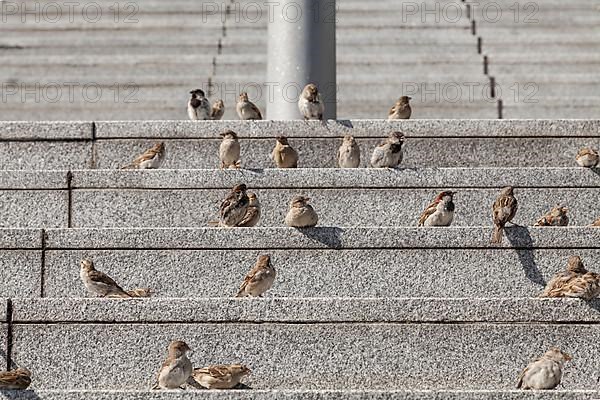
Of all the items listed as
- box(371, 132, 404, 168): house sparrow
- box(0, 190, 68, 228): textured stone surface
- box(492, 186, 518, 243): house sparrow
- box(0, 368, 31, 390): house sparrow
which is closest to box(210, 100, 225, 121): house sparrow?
box(371, 132, 404, 168): house sparrow

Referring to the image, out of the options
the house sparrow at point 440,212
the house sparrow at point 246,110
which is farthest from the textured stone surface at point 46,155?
the house sparrow at point 440,212

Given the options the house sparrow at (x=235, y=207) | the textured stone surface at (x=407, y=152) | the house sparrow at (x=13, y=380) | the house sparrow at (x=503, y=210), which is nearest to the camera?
the house sparrow at (x=13, y=380)

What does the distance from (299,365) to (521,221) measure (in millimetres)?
2240

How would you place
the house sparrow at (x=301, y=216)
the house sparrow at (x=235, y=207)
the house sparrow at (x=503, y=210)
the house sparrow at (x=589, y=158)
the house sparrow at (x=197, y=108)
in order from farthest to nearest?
1. the house sparrow at (x=197, y=108)
2. the house sparrow at (x=589, y=158)
3. the house sparrow at (x=235, y=207)
4. the house sparrow at (x=301, y=216)
5. the house sparrow at (x=503, y=210)

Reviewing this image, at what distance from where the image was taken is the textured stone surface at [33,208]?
1015cm

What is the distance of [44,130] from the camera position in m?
11.1

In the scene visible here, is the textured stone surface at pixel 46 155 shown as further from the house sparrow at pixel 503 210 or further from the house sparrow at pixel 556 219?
the house sparrow at pixel 556 219

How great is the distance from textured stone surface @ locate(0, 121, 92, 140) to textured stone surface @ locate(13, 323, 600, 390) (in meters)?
2.70

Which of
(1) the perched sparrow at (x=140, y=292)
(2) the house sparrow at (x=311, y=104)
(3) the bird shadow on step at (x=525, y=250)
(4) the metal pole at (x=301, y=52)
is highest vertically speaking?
(4) the metal pole at (x=301, y=52)

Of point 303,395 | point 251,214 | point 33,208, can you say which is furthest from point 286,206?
point 303,395

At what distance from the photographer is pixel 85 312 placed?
864 cm

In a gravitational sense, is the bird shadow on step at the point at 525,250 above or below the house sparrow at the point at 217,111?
below

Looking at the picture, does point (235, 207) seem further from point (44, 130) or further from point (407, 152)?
point (44, 130)

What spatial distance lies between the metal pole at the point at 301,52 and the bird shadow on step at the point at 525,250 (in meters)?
2.87
